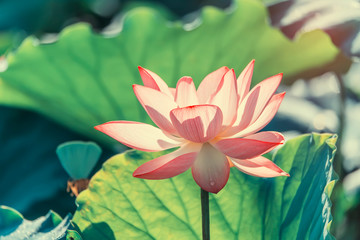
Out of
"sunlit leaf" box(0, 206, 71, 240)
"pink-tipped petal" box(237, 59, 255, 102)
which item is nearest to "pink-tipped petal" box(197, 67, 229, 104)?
"pink-tipped petal" box(237, 59, 255, 102)

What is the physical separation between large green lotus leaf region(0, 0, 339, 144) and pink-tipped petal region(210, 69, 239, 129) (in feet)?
1.49

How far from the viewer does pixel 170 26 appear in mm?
852

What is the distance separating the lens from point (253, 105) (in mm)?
398

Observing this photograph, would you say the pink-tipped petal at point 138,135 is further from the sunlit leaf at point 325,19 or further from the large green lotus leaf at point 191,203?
the sunlit leaf at point 325,19

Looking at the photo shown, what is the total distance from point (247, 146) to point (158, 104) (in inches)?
3.0

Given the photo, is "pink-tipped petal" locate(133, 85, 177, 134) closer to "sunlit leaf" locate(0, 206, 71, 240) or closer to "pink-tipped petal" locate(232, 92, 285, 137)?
"pink-tipped petal" locate(232, 92, 285, 137)

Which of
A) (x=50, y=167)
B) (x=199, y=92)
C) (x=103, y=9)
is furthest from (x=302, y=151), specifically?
(x=103, y=9)

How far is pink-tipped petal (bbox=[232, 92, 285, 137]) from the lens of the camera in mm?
409

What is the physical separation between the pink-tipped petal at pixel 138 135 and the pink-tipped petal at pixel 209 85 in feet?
0.20

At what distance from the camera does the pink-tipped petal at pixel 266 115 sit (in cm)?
41

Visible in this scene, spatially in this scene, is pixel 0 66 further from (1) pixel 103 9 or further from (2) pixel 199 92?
(1) pixel 103 9

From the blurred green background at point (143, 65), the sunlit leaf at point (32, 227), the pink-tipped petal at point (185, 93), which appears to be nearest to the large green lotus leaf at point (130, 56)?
the blurred green background at point (143, 65)

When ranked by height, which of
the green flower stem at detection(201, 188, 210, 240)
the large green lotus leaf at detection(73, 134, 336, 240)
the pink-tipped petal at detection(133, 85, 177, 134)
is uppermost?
the pink-tipped petal at detection(133, 85, 177, 134)

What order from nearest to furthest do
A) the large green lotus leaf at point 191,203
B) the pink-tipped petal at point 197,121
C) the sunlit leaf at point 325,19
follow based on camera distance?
the pink-tipped petal at point 197,121 → the large green lotus leaf at point 191,203 → the sunlit leaf at point 325,19
